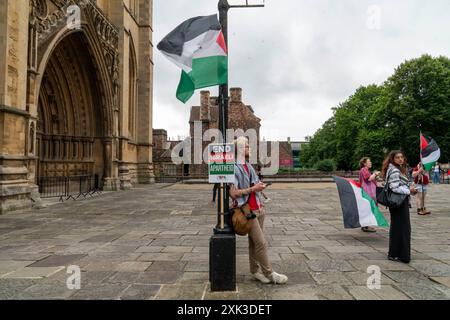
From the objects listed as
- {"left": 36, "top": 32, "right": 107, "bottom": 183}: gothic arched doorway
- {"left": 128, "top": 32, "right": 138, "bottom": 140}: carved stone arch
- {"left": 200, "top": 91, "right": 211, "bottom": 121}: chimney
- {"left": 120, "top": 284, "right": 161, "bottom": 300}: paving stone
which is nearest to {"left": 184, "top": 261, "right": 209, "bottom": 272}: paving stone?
{"left": 120, "top": 284, "right": 161, "bottom": 300}: paving stone

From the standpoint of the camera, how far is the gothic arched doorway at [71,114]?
18031 mm

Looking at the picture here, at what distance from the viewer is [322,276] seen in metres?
4.44

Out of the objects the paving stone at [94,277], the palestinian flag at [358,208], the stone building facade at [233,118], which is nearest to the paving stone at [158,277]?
the paving stone at [94,277]

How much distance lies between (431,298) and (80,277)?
4.02 metres

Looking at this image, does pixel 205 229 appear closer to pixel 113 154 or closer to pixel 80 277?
pixel 80 277

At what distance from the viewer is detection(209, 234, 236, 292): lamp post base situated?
12.7ft

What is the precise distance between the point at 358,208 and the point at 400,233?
2.11m

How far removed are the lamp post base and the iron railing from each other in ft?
43.0

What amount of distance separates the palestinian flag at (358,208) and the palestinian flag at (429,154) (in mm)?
3477

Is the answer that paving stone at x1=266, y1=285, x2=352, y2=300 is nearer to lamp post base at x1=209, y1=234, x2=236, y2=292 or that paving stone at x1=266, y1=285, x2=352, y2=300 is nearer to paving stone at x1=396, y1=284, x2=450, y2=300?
lamp post base at x1=209, y1=234, x2=236, y2=292

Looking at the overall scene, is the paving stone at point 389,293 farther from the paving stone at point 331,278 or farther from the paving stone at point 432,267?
the paving stone at point 432,267
